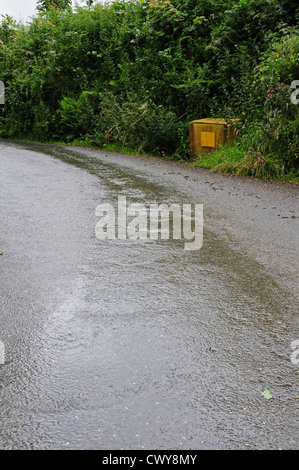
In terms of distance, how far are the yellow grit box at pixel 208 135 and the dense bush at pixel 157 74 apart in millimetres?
317

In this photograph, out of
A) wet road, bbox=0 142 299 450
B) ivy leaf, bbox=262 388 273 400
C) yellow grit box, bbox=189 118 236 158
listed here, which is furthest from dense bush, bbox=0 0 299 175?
ivy leaf, bbox=262 388 273 400

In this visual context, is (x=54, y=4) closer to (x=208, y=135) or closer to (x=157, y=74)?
(x=157, y=74)

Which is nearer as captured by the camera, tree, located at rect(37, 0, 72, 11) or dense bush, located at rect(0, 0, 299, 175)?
dense bush, located at rect(0, 0, 299, 175)

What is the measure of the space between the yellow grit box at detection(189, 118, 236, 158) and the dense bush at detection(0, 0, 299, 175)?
317mm

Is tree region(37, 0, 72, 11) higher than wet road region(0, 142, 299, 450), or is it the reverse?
tree region(37, 0, 72, 11)

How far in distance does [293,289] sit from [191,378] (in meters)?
1.63

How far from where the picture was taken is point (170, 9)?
12305 millimetres

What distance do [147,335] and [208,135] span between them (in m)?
7.96

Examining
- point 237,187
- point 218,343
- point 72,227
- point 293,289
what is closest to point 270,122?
point 237,187

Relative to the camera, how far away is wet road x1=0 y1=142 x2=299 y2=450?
2408 millimetres

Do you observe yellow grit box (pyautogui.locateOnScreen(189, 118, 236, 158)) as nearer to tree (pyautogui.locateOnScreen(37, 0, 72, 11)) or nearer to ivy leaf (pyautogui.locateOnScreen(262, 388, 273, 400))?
ivy leaf (pyautogui.locateOnScreen(262, 388, 273, 400))

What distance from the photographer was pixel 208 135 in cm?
1048

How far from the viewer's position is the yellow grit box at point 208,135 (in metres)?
10.2

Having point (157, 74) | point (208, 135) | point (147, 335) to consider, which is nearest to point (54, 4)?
point (157, 74)
